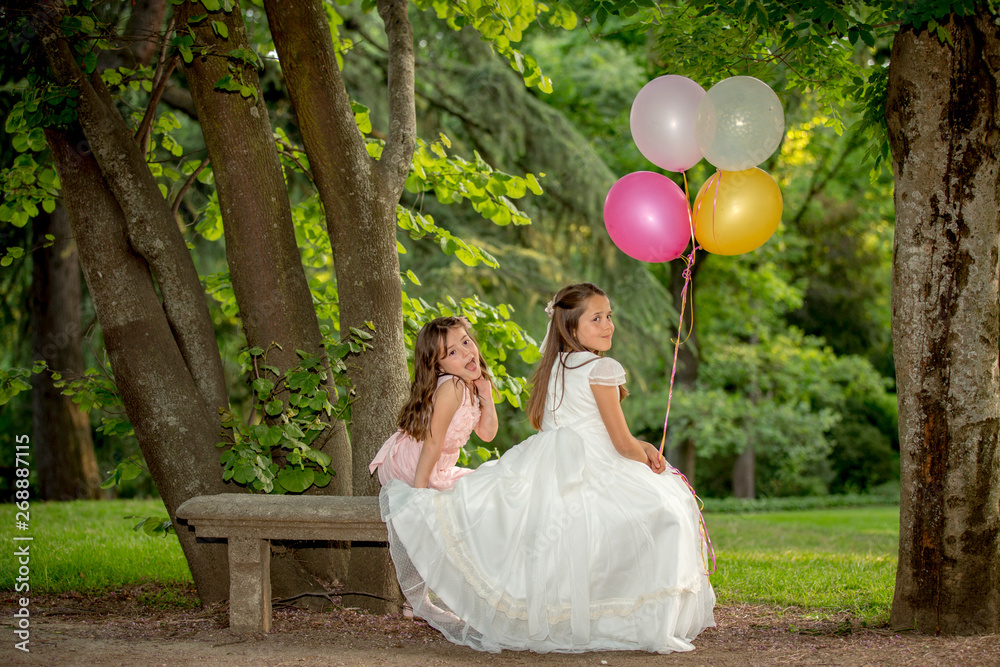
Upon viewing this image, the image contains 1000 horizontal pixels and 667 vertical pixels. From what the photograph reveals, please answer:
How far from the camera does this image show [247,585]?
3631 mm

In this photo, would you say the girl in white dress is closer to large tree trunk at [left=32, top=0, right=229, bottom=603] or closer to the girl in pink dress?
the girl in pink dress

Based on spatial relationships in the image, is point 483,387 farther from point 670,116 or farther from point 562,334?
point 670,116

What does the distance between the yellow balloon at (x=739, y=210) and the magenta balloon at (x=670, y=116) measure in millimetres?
229

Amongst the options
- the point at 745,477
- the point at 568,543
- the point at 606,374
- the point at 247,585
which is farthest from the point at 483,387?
the point at 745,477

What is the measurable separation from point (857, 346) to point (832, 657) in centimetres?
1674

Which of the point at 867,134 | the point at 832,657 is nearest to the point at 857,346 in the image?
the point at 867,134

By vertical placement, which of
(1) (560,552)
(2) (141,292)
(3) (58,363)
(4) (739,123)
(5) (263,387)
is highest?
(4) (739,123)

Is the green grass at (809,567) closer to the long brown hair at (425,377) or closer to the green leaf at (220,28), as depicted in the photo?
the long brown hair at (425,377)

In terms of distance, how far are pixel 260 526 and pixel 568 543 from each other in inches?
53.0

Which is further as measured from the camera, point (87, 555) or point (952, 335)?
point (87, 555)

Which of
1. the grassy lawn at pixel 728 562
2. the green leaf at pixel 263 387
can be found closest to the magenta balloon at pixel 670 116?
the green leaf at pixel 263 387

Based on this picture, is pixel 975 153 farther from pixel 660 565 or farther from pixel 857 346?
pixel 857 346

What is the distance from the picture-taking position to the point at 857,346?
18.6 m

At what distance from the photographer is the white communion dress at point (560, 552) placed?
131 inches
